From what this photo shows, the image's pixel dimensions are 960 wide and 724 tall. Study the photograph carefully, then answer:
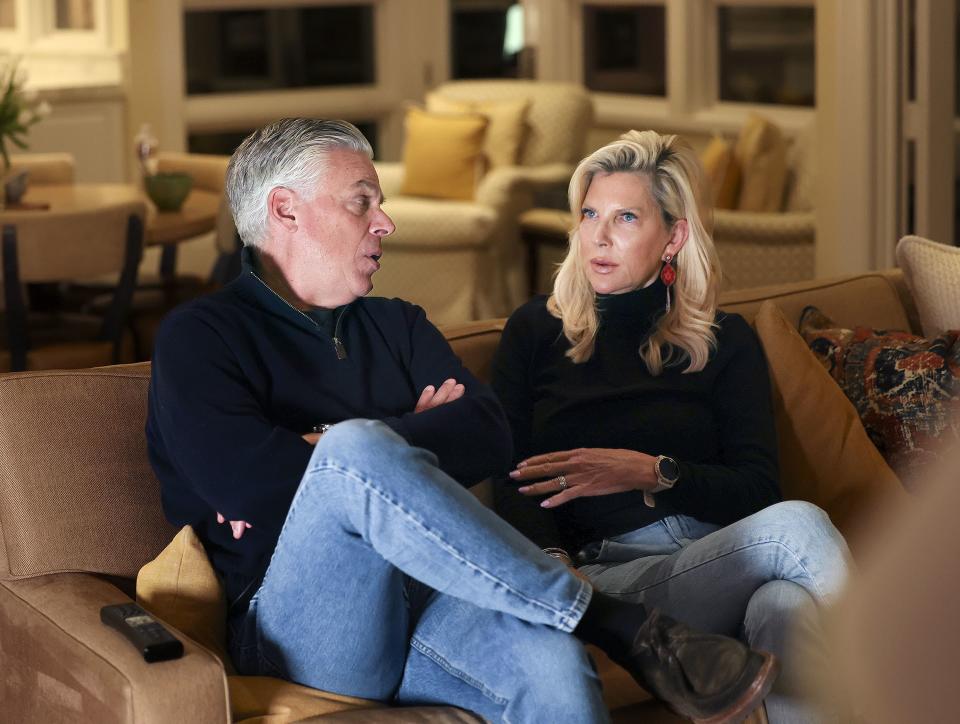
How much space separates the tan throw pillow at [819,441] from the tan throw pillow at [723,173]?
3.37 m

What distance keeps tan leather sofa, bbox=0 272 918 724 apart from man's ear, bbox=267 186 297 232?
32 centimetres

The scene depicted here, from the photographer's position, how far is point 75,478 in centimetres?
193

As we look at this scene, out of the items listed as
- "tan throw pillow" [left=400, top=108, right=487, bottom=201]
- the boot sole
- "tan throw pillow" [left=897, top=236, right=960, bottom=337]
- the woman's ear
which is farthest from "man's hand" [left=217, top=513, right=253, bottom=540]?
"tan throw pillow" [left=400, top=108, right=487, bottom=201]

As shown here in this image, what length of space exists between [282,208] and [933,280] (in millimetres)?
1452

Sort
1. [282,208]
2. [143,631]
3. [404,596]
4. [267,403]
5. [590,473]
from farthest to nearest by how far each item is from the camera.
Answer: [590,473]
[282,208]
[267,403]
[404,596]
[143,631]

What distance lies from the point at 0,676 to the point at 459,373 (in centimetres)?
78

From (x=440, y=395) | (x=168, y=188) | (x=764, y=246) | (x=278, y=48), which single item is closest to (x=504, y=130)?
(x=764, y=246)

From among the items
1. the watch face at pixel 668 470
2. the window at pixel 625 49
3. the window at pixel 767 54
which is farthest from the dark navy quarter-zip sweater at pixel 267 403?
the window at pixel 625 49

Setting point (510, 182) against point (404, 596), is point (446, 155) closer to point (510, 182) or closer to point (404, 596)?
point (510, 182)

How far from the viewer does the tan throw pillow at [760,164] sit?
226 inches

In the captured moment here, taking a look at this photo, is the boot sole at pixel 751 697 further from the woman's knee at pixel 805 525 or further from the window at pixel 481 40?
the window at pixel 481 40

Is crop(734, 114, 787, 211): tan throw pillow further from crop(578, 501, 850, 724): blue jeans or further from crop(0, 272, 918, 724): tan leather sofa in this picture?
crop(0, 272, 918, 724): tan leather sofa

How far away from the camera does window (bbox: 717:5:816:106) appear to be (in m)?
6.48

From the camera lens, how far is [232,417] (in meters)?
1.75
